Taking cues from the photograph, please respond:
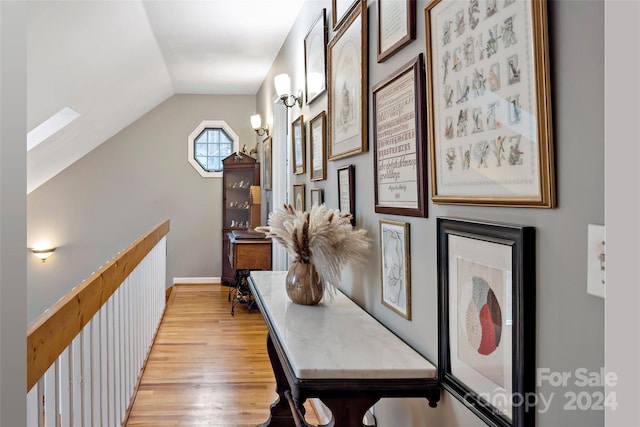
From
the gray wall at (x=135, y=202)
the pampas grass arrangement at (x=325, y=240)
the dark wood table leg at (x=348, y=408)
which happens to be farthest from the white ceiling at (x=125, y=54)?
the dark wood table leg at (x=348, y=408)

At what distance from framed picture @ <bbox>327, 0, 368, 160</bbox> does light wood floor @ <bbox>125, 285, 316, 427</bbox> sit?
1.52 metres

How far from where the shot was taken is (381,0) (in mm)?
1842

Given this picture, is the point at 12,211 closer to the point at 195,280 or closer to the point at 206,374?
the point at 206,374

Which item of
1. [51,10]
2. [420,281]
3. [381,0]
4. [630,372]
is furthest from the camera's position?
[51,10]

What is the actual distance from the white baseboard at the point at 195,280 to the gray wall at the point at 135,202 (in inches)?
2.3

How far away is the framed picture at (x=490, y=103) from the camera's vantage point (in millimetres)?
943

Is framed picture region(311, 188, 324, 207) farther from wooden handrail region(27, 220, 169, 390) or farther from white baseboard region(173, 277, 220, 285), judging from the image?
white baseboard region(173, 277, 220, 285)

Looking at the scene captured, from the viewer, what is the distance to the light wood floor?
285 centimetres

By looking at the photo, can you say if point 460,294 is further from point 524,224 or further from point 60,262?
point 60,262

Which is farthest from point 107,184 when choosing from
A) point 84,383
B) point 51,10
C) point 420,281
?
point 420,281

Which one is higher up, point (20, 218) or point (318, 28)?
point (318, 28)

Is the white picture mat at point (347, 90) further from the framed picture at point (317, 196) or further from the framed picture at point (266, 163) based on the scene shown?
the framed picture at point (266, 163)

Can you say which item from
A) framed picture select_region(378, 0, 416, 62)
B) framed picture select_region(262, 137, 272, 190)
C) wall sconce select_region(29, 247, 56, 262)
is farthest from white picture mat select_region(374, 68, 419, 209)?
wall sconce select_region(29, 247, 56, 262)

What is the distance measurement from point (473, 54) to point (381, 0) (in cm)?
78
